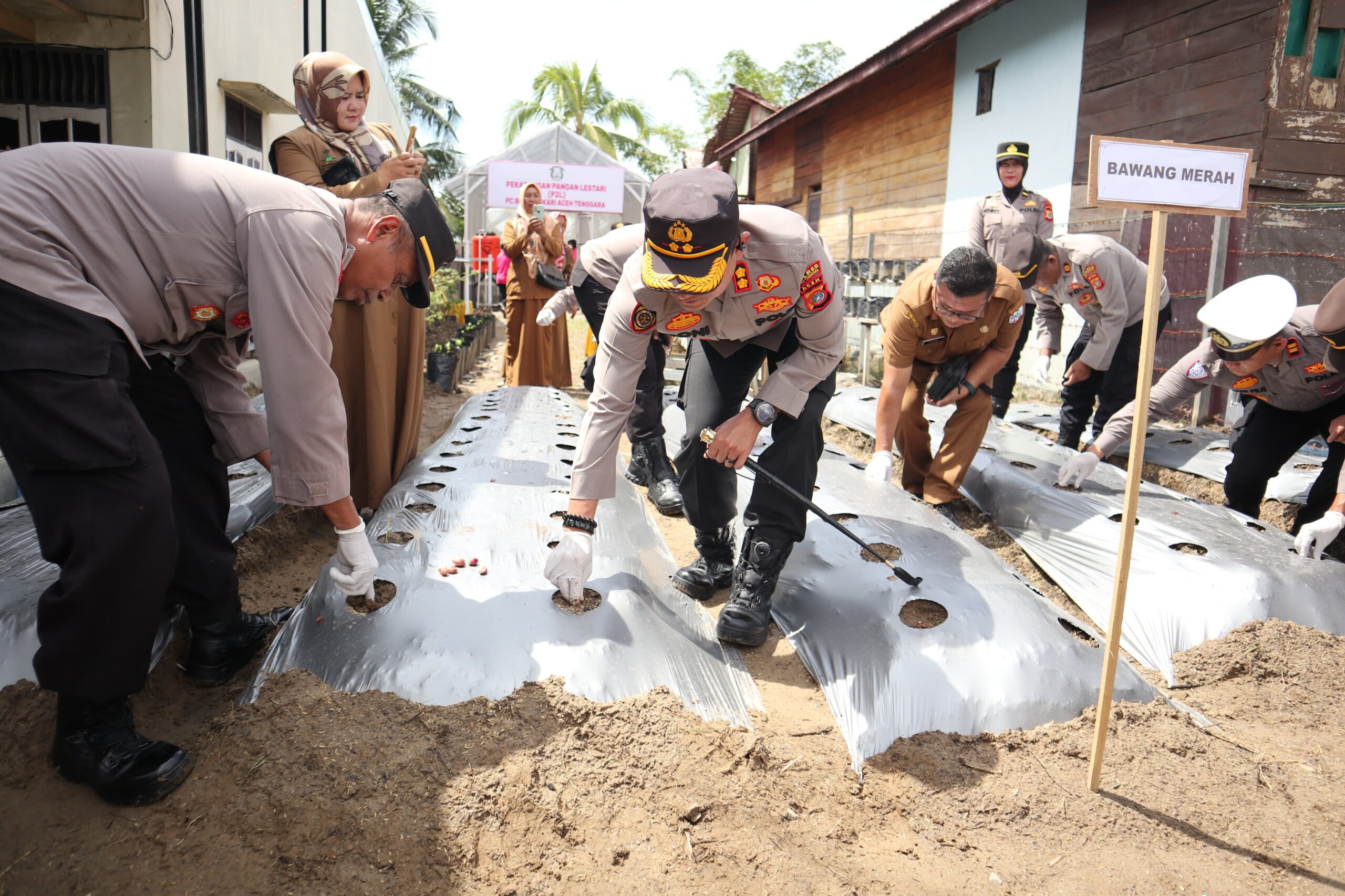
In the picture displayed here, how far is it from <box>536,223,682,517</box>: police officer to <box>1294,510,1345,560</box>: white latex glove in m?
2.09

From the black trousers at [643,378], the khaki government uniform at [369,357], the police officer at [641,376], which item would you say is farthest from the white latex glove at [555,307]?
the khaki government uniform at [369,357]


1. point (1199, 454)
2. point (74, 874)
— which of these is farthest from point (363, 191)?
point (1199, 454)

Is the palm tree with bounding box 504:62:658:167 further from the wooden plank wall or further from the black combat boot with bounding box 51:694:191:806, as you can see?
the black combat boot with bounding box 51:694:191:806

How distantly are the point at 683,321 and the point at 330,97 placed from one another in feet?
5.14

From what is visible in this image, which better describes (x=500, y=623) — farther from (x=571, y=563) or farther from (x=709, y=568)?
(x=709, y=568)

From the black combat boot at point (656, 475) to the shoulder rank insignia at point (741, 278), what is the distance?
1.58 m

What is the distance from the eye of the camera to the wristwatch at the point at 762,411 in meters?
2.04

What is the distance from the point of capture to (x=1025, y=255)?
4176 mm

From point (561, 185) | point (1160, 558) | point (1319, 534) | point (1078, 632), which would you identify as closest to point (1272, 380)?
point (1319, 534)

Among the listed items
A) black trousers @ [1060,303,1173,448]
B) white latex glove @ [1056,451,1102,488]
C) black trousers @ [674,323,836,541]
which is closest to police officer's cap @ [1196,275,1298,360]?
white latex glove @ [1056,451,1102,488]

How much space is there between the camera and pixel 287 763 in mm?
1479

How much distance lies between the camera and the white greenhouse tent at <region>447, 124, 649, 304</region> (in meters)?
12.8

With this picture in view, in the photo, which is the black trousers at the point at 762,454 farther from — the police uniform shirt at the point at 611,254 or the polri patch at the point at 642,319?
the police uniform shirt at the point at 611,254

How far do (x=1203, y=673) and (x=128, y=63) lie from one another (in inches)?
232
